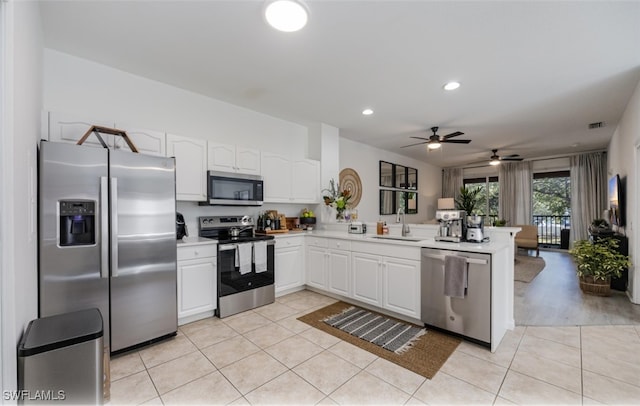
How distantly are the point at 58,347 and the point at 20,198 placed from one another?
2.50 feet

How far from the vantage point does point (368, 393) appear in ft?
6.19

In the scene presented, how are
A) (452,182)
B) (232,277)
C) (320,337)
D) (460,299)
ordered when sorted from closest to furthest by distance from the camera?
(460,299), (320,337), (232,277), (452,182)

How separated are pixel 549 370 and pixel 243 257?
9.78ft

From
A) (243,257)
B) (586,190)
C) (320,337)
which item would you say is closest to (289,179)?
(243,257)

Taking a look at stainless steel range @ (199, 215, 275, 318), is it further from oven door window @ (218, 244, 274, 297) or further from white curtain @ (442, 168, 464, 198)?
white curtain @ (442, 168, 464, 198)

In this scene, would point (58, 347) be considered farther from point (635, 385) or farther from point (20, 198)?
point (635, 385)

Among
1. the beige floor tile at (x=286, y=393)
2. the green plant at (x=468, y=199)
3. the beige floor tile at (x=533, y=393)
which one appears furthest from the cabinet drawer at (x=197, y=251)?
the green plant at (x=468, y=199)

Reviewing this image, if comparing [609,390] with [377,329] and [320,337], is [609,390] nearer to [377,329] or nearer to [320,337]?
[377,329]

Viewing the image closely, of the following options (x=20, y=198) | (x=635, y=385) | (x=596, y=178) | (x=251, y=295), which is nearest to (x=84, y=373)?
(x=20, y=198)

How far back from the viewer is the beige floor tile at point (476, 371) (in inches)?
78.1

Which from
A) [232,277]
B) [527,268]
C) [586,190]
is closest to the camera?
[232,277]

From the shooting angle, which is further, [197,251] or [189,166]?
[189,166]

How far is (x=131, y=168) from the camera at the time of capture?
7.68 feet

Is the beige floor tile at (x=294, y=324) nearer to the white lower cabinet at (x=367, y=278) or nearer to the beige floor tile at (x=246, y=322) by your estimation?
the beige floor tile at (x=246, y=322)
